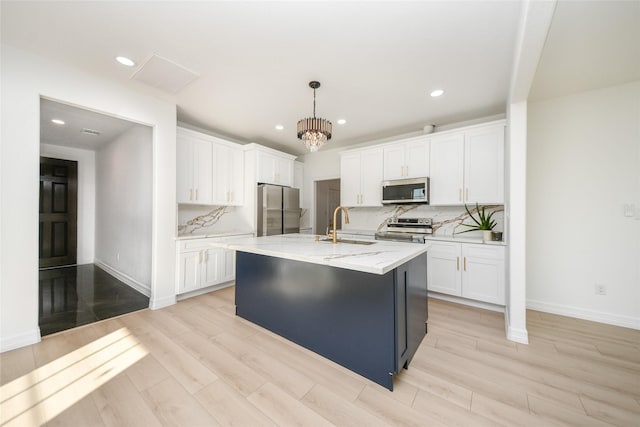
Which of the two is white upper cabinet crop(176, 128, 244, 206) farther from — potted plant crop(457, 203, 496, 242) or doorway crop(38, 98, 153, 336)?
potted plant crop(457, 203, 496, 242)

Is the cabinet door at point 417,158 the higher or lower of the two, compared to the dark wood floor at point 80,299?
higher

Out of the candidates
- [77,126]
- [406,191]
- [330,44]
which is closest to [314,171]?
[406,191]

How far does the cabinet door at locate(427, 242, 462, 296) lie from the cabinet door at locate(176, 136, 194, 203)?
3536mm

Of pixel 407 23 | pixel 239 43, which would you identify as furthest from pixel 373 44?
pixel 239 43

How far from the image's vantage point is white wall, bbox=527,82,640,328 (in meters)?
2.52

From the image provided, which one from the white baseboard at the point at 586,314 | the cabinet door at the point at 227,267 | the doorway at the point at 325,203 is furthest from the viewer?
the doorway at the point at 325,203

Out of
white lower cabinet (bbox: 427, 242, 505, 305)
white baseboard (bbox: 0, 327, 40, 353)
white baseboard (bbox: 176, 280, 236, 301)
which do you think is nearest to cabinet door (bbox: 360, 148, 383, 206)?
white lower cabinet (bbox: 427, 242, 505, 305)

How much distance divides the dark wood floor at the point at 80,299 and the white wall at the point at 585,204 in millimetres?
4994

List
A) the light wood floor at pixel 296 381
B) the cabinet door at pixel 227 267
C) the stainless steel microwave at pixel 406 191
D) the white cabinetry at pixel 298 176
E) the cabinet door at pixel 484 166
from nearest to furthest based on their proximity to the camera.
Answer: the light wood floor at pixel 296 381, the cabinet door at pixel 484 166, the stainless steel microwave at pixel 406 191, the cabinet door at pixel 227 267, the white cabinetry at pixel 298 176

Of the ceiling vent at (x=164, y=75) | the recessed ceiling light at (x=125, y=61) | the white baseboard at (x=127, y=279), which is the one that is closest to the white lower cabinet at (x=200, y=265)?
the white baseboard at (x=127, y=279)

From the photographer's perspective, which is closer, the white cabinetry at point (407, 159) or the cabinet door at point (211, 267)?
the cabinet door at point (211, 267)

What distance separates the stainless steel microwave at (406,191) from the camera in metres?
3.56

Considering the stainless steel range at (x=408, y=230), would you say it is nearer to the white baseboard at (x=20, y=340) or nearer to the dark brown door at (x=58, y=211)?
the white baseboard at (x=20, y=340)

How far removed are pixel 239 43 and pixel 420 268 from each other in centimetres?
247
